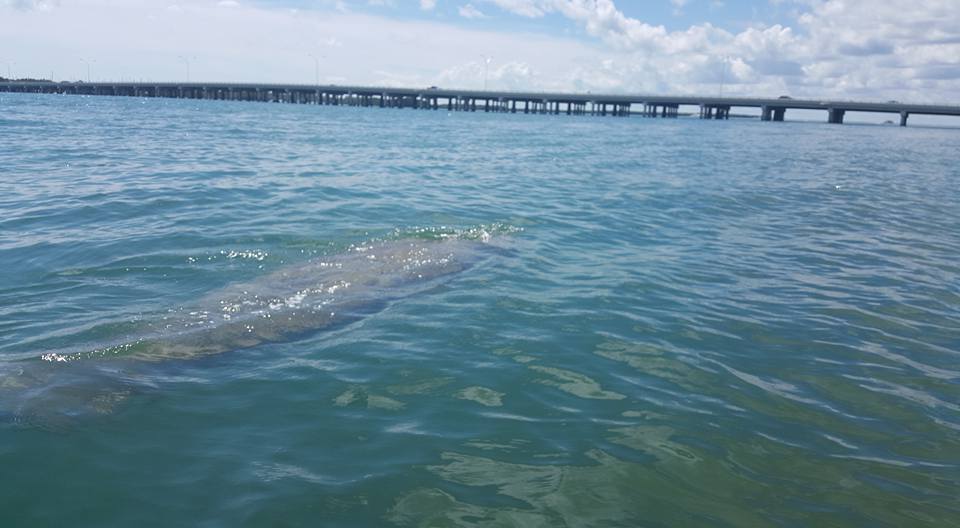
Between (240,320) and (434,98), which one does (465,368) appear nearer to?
(240,320)

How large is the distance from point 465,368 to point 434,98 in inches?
6833

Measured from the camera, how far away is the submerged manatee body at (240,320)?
662 centimetres

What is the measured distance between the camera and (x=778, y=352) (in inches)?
342

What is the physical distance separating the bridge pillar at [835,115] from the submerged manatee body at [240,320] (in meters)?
157

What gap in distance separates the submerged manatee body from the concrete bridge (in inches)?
5927

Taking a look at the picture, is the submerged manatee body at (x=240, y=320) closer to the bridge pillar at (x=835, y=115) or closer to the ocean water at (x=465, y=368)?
the ocean water at (x=465, y=368)

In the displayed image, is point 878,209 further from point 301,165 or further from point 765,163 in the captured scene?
point 301,165

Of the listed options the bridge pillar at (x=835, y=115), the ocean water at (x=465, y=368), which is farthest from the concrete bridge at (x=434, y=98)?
the ocean water at (x=465, y=368)

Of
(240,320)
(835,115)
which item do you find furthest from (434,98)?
(240,320)

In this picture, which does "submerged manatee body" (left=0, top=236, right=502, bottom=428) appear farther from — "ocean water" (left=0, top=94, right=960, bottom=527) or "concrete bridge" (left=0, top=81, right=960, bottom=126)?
"concrete bridge" (left=0, top=81, right=960, bottom=126)

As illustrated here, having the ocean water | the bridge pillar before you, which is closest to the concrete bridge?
the bridge pillar

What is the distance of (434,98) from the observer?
174500 millimetres

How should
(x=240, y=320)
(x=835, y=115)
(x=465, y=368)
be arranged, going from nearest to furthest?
(x=465, y=368) < (x=240, y=320) < (x=835, y=115)

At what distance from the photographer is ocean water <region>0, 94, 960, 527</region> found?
530cm
